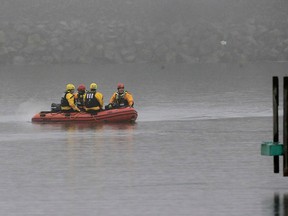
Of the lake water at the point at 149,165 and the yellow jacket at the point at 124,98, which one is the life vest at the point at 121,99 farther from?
the lake water at the point at 149,165

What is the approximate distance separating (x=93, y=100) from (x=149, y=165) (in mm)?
19262

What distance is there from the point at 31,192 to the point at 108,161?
402 inches

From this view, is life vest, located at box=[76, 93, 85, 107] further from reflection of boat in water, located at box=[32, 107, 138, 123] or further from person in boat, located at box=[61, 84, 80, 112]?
reflection of boat in water, located at box=[32, 107, 138, 123]

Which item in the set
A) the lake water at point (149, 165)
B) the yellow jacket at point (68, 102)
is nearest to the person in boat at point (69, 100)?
the yellow jacket at point (68, 102)

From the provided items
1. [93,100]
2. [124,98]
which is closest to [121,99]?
[124,98]

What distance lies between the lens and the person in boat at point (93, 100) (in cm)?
7238

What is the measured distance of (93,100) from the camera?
72.6 m

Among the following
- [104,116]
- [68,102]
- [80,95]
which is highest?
[80,95]

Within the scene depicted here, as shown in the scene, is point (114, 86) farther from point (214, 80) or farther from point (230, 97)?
point (230, 97)

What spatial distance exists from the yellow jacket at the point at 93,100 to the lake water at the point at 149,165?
116 cm

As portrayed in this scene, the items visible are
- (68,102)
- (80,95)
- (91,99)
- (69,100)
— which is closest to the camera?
(91,99)

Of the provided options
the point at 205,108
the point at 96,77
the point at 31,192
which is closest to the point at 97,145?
the point at 31,192

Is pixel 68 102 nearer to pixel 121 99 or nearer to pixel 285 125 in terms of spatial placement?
pixel 121 99

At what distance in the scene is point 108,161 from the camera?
2183 inches
